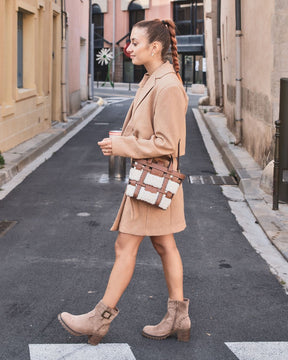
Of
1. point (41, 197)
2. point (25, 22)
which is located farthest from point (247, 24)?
point (41, 197)

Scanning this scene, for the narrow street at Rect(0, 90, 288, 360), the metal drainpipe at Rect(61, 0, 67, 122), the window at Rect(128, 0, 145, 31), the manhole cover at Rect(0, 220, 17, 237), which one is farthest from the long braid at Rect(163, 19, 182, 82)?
the window at Rect(128, 0, 145, 31)

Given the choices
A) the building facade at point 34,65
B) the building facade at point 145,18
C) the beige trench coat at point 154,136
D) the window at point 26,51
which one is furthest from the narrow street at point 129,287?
the building facade at point 145,18

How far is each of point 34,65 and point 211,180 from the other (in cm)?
695

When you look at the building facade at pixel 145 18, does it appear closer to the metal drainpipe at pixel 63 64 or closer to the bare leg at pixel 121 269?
the metal drainpipe at pixel 63 64

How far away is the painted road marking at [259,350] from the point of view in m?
3.78

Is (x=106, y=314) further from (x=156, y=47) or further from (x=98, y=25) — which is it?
(x=98, y=25)

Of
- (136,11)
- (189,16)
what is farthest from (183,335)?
(136,11)

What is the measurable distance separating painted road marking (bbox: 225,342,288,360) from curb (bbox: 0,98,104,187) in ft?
21.9

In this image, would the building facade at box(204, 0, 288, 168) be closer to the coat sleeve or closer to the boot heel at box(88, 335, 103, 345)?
the coat sleeve

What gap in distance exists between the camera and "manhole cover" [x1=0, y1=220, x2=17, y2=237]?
22.8 ft

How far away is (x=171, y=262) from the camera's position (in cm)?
395

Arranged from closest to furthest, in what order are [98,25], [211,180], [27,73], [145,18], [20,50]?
[211,180] < [20,50] < [27,73] < [145,18] < [98,25]

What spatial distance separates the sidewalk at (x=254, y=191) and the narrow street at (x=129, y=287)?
0.86 feet

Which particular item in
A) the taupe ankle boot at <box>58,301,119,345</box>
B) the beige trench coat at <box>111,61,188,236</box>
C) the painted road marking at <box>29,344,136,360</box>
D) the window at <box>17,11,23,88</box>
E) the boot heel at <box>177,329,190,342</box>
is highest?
the window at <box>17,11,23,88</box>
